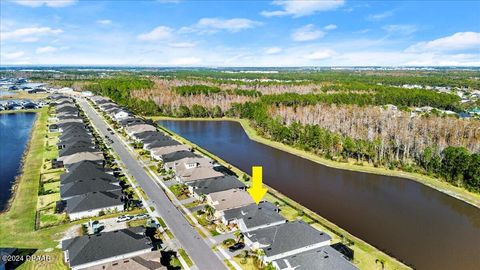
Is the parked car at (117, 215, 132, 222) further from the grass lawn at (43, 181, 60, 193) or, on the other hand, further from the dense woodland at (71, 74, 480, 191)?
the dense woodland at (71, 74, 480, 191)

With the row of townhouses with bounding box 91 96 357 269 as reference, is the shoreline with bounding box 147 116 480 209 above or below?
below

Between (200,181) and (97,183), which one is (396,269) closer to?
(200,181)

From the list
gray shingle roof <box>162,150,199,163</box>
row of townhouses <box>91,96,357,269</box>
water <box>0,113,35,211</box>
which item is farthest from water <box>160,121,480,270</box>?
water <box>0,113,35,211</box>

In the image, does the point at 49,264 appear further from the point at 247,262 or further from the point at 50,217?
the point at 247,262

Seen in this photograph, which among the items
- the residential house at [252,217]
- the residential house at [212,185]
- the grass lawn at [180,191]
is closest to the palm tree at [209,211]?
the residential house at [252,217]

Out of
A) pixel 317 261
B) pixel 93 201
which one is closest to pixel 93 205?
pixel 93 201

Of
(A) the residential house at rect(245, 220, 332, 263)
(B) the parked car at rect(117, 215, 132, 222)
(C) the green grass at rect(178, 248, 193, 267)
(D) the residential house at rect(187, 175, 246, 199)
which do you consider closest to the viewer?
(C) the green grass at rect(178, 248, 193, 267)

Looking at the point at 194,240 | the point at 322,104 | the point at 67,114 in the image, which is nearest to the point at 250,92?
the point at 322,104

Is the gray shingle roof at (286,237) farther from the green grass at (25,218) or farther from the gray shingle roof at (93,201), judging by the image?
the green grass at (25,218)
